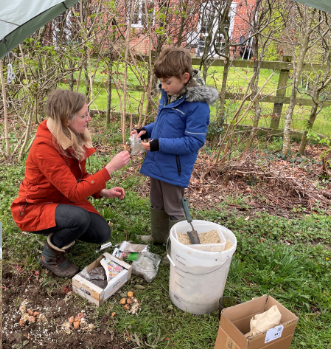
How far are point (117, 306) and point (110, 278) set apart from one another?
21cm

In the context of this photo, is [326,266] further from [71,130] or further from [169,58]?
[71,130]

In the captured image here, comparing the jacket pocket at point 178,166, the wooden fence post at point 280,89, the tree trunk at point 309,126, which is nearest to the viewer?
the jacket pocket at point 178,166

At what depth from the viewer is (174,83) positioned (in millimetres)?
2199

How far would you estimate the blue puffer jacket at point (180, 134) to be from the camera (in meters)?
2.20

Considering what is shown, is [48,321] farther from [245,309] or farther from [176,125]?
[176,125]

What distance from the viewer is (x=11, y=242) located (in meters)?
2.72

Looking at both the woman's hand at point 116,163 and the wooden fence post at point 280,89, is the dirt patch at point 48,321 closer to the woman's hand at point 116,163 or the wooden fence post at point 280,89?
the woman's hand at point 116,163

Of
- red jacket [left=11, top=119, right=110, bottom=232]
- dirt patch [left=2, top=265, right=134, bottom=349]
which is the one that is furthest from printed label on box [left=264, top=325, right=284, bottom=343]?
red jacket [left=11, top=119, right=110, bottom=232]

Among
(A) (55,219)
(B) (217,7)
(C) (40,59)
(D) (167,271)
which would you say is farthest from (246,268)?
(B) (217,7)

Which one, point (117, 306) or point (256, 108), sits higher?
point (256, 108)

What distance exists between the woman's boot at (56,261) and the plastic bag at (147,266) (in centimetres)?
49

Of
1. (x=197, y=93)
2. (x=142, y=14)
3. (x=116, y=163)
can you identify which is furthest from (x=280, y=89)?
(x=116, y=163)

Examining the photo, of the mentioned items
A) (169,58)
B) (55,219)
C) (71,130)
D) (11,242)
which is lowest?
(11,242)

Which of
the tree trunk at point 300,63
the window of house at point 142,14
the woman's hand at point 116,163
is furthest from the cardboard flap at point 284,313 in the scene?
the tree trunk at point 300,63
